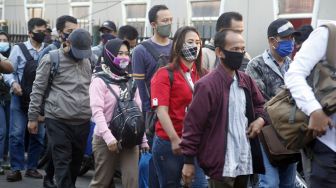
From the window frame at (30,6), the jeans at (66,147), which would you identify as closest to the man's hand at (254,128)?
the jeans at (66,147)

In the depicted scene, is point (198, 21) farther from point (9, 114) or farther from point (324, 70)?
point (324, 70)

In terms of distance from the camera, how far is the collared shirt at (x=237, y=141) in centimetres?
458

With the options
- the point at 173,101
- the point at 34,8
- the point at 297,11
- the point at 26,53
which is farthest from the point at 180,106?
the point at 34,8

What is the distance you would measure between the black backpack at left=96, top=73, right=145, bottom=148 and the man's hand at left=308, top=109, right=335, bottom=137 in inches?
91.5

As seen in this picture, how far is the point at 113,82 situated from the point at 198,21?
6.85 meters

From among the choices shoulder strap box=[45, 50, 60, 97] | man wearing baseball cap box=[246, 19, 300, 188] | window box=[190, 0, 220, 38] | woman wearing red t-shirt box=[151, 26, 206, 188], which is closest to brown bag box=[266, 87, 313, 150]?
woman wearing red t-shirt box=[151, 26, 206, 188]

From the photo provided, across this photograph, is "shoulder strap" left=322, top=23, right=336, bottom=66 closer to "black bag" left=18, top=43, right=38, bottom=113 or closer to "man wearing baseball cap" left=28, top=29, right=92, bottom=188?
"man wearing baseball cap" left=28, top=29, right=92, bottom=188

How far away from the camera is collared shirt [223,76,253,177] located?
4.58m

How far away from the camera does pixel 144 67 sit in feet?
21.4

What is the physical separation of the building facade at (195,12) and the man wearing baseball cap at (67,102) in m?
4.42

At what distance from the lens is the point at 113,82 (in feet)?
20.4

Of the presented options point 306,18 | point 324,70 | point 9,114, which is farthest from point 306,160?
point 306,18

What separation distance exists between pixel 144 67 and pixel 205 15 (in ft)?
21.2

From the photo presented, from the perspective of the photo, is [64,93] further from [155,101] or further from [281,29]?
[281,29]
